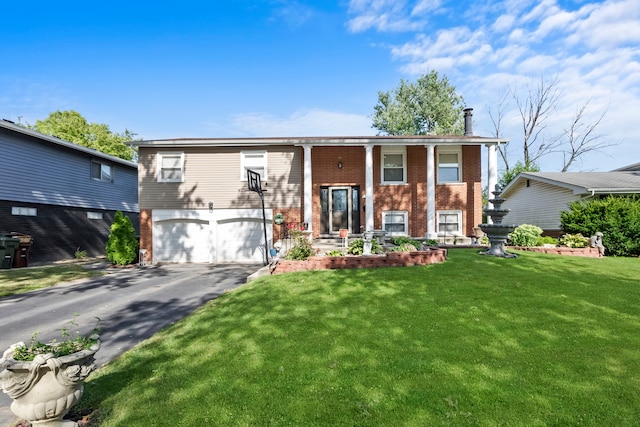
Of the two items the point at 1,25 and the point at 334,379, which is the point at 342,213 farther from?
the point at 1,25

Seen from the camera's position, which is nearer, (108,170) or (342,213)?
(342,213)

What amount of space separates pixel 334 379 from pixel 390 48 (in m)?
18.1

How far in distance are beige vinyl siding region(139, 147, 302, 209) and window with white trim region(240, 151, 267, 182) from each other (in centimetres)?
16

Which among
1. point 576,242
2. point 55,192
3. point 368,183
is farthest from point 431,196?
point 55,192

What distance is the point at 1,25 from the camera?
50.0 feet

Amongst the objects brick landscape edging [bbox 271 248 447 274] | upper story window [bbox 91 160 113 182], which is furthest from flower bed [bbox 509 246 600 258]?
upper story window [bbox 91 160 113 182]

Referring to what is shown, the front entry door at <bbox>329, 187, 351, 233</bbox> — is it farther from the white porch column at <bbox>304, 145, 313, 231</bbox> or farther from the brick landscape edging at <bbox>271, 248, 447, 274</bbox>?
the brick landscape edging at <bbox>271, 248, 447, 274</bbox>

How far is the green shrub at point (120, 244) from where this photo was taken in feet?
41.3

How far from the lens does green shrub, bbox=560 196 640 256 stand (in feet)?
36.8

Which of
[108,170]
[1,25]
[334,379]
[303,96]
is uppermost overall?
[1,25]

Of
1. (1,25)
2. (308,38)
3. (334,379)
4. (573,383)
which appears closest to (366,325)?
(334,379)

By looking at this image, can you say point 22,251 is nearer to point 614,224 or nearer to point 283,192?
point 283,192

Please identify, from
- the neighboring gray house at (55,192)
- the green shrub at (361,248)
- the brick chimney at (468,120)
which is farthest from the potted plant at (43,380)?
the brick chimney at (468,120)

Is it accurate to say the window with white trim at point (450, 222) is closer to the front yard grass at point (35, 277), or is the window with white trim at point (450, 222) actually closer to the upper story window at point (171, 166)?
the upper story window at point (171, 166)
